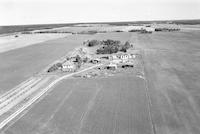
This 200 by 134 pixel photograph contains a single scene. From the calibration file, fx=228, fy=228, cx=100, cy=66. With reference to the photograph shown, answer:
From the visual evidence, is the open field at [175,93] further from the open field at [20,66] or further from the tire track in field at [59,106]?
the open field at [20,66]

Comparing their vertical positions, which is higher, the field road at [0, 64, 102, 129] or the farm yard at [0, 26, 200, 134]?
the farm yard at [0, 26, 200, 134]

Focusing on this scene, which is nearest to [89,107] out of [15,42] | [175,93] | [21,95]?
[21,95]

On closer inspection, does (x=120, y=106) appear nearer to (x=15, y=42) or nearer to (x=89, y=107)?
(x=89, y=107)

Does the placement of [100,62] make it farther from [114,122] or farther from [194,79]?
[114,122]

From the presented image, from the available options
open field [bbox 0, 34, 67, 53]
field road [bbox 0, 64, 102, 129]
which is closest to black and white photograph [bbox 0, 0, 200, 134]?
field road [bbox 0, 64, 102, 129]

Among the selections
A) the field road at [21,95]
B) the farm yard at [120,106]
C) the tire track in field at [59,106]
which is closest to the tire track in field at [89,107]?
the farm yard at [120,106]

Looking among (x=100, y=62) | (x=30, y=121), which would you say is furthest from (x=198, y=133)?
(x=100, y=62)

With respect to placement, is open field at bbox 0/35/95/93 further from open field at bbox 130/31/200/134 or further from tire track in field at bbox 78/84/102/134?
open field at bbox 130/31/200/134
